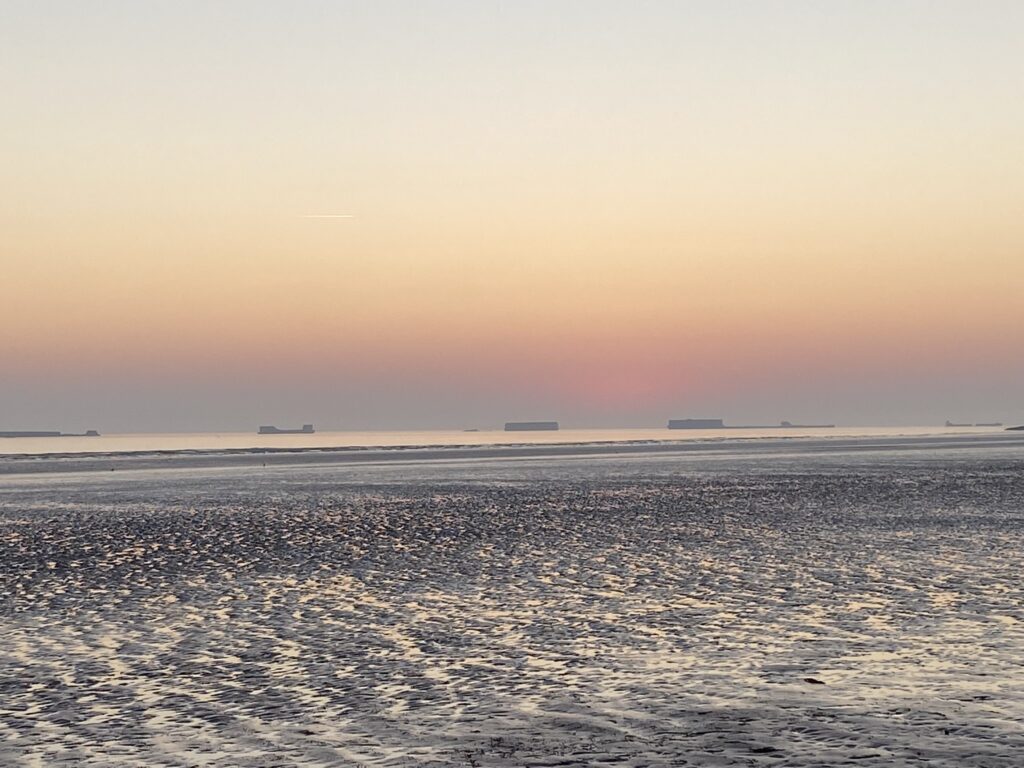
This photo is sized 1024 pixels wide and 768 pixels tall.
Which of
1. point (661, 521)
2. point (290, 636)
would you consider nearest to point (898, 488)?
point (661, 521)

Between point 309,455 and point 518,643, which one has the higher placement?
point 309,455

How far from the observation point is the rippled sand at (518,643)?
9.66m

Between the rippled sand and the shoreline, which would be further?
the shoreline

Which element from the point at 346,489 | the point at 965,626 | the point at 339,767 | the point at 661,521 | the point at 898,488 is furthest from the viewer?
the point at 346,489

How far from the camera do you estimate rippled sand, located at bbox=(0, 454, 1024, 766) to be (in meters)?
9.66

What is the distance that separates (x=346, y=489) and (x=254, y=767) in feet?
143

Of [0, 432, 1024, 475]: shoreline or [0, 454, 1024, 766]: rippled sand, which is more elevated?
[0, 432, 1024, 475]: shoreline

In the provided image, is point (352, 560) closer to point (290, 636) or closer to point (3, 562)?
point (3, 562)

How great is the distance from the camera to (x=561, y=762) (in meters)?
8.92

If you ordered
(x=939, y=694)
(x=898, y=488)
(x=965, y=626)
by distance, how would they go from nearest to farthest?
(x=939, y=694) → (x=965, y=626) → (x=898, y=488)

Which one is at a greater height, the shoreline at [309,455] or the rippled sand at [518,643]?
the shoreline at [309,455]

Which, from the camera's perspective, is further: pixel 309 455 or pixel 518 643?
pixel 309 455

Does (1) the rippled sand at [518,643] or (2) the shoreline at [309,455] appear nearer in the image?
(1) the rippled sand at [518,643]

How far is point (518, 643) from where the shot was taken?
14398mm
